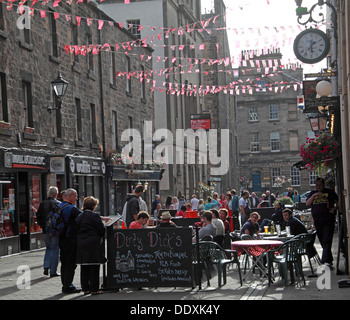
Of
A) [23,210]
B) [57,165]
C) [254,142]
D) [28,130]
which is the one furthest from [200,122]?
[254,142]

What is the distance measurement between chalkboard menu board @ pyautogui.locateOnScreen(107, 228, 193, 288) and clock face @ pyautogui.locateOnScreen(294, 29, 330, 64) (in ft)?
23.0

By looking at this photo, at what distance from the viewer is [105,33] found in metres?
29.5

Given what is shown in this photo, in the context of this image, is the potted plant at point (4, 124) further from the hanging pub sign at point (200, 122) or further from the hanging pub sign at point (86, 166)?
the hanging pub sign at point (200, 122)

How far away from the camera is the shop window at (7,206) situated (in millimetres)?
19203

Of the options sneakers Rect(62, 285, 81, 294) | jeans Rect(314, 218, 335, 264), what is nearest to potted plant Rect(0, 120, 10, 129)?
sneakers Rect(62, 285, 81, 294)

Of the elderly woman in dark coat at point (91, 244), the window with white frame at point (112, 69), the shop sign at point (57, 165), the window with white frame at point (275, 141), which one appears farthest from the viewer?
the window with white frame at point (275, 141)

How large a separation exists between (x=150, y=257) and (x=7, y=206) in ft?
30.7

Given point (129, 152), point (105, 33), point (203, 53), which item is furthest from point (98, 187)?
point (203, 53)

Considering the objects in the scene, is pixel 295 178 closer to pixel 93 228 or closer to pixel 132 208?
pixel 132 208

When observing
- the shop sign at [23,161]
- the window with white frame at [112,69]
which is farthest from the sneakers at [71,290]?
the window with white frame at [112,69]

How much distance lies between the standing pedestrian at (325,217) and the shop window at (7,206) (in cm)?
936

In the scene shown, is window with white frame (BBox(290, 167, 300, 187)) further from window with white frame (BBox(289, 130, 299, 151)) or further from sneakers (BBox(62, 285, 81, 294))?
sneakers (BBox(62, 285, 81, 294))

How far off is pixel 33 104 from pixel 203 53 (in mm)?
38064
